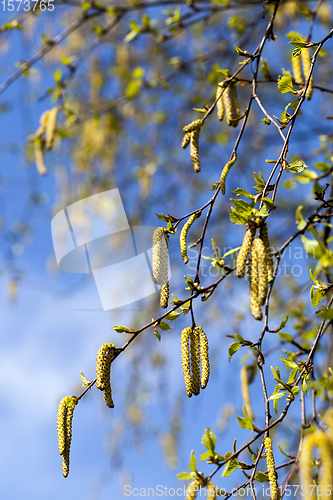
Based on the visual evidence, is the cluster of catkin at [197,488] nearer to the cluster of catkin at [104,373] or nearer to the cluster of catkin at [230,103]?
the cluster of catkin at [104,373]

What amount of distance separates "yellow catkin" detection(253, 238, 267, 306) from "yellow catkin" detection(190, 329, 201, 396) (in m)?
0.25

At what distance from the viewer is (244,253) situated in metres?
0.97

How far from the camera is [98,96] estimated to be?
150 inches

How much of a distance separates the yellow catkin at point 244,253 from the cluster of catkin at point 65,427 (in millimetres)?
482

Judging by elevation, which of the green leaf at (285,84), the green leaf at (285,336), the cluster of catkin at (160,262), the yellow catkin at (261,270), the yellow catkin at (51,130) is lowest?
the green leaf at (285,336)

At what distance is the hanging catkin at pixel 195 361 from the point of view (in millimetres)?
1049

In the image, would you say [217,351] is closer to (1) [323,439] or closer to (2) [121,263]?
(2) [121,263]

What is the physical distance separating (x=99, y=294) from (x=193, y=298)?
112 cm

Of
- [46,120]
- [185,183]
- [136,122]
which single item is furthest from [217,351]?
[46,120]

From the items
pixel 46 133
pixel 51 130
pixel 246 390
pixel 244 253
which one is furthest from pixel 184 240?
pixel 46 133

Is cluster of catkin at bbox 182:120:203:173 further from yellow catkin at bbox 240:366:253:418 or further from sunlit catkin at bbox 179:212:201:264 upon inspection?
yellow catkin at bbox 240:366:253:418

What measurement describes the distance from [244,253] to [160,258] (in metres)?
0.23

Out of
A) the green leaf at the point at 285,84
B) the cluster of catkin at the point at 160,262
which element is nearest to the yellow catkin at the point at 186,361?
the cluster of catkin at the point at 160,262

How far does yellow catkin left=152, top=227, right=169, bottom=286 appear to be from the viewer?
1.12m
